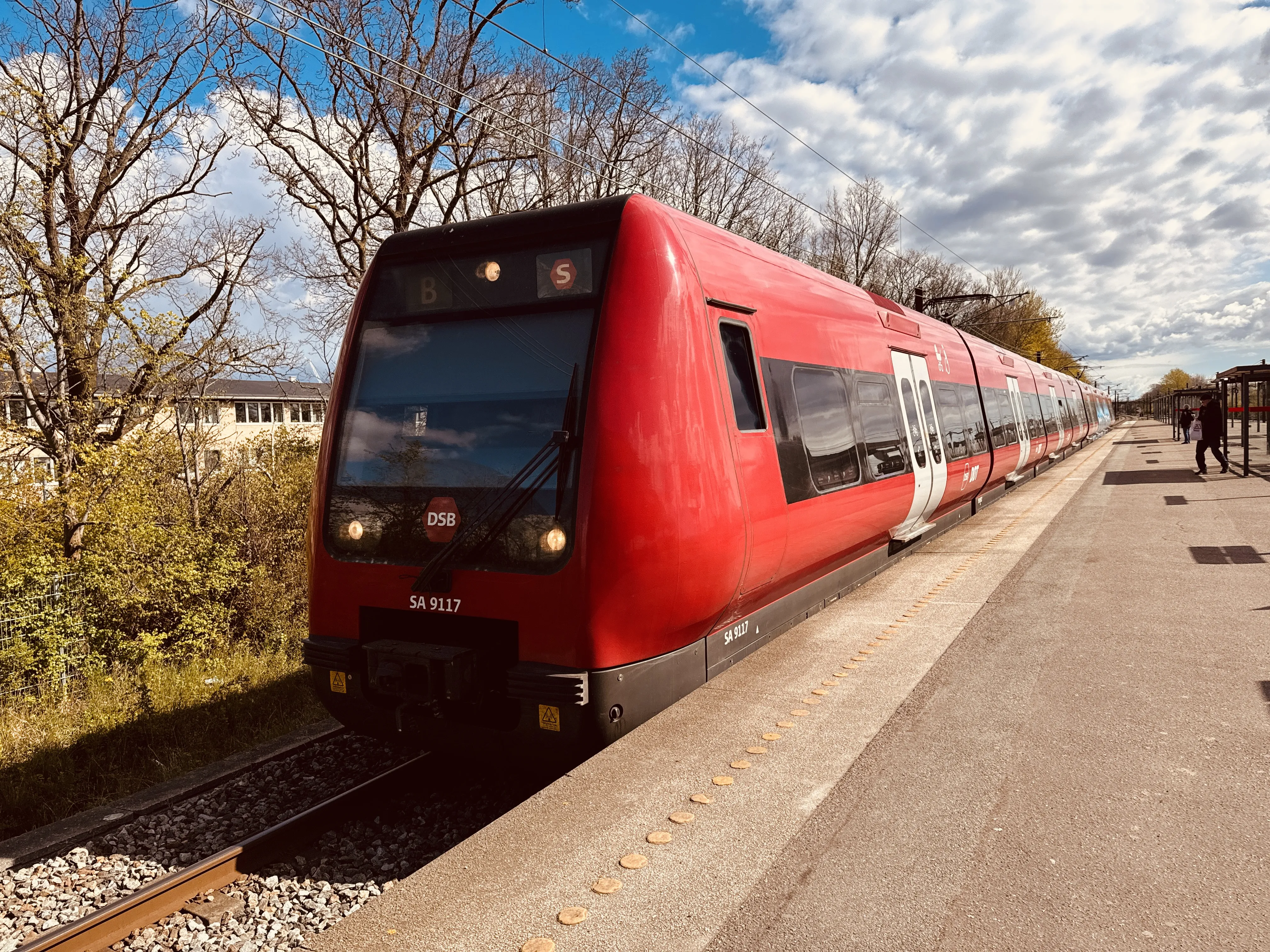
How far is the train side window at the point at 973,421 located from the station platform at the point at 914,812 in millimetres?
4971

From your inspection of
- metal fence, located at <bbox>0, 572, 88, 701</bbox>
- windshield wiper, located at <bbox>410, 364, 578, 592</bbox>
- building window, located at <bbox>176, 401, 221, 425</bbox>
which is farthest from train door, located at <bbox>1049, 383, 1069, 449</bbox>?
metal fence, located at <bbox>0, 572, 88, 701</bbox>

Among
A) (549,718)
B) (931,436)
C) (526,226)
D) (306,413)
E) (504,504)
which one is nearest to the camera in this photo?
(549,718)

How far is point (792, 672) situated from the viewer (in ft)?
19.0

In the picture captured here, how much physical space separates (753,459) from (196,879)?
11.2 feet

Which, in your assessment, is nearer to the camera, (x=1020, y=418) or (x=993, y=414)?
(x=993, y=414)

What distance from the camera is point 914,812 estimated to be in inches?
144

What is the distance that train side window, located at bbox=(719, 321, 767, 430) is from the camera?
477 cm

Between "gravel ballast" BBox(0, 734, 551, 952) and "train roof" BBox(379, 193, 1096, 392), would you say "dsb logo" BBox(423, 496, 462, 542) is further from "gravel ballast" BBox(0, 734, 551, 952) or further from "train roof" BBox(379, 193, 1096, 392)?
"gravel ballast" BBox(0, 734, 551, 952)

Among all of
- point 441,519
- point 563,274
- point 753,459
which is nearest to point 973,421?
point 753,459

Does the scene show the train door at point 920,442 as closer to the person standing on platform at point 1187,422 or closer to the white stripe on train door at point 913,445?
the white stripe on train door at point 913,445

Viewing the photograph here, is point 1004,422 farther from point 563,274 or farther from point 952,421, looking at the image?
point 563,274

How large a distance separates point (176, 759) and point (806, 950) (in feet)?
15.1

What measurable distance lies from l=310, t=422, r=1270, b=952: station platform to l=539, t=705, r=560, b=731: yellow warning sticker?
1.12 ft

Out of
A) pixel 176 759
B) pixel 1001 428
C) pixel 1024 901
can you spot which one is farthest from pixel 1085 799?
pixel 1001 428
